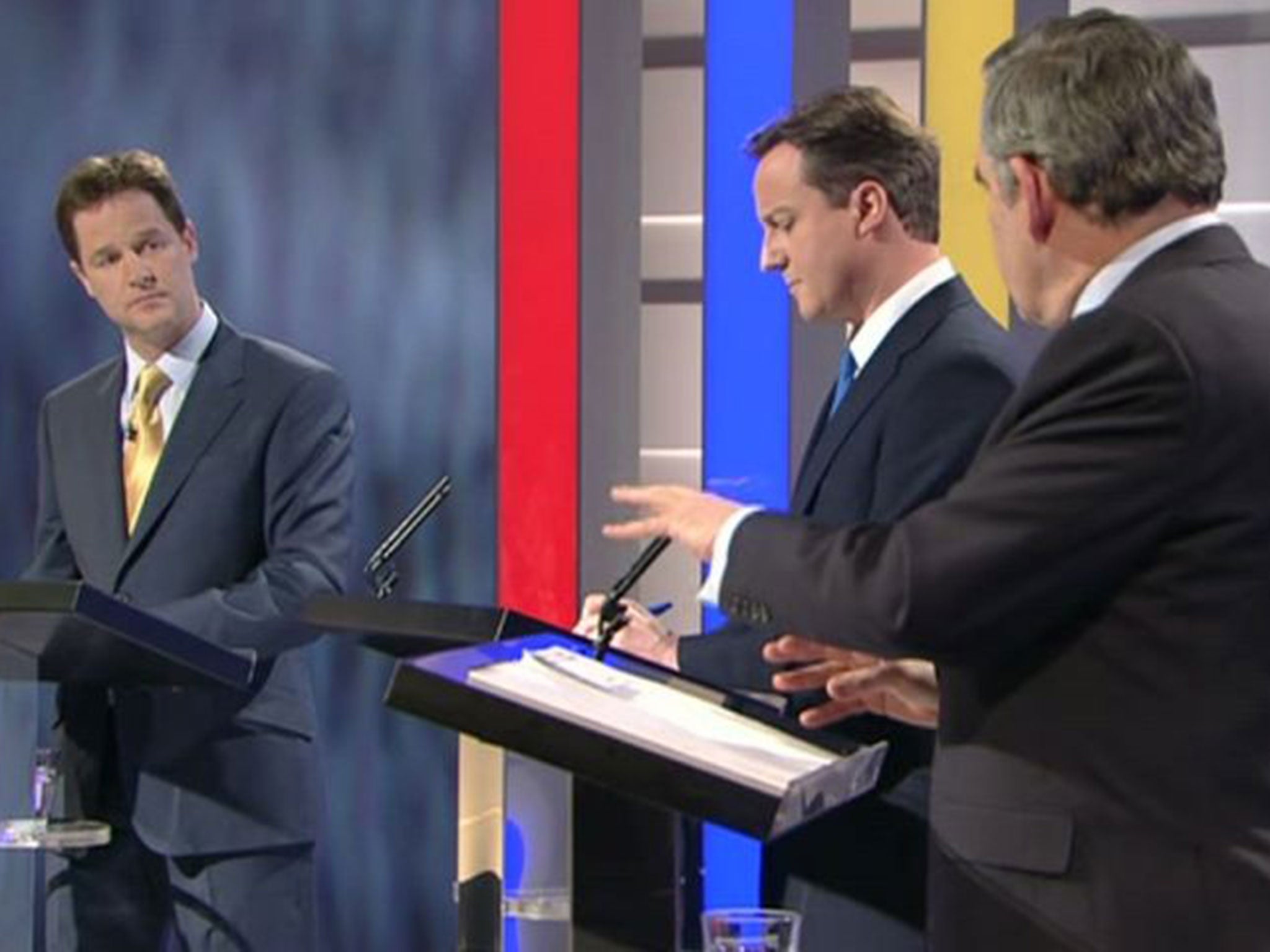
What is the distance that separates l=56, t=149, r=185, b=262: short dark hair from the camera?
11.8 feet

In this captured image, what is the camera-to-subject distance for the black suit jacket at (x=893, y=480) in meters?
2.54

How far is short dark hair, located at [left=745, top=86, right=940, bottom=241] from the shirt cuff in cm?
99

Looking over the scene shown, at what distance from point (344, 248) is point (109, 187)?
1.79 ft

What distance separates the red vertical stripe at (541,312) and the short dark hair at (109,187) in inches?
25.2

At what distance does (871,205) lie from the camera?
278cm

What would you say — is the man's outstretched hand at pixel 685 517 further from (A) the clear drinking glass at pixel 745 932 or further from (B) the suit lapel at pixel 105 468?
(B) the suit lapel at pixel 105 468

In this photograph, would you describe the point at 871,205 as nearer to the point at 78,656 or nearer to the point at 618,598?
the point at 618,598

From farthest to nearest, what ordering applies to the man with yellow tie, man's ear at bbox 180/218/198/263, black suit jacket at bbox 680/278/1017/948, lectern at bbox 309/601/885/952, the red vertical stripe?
the red vertical stripe < man's ear at bbox 180/218/198/263 < the man with yellow tie < black suit jacket at bbox 680/278/1017/948 < lectern at bbox 309/601/885/952

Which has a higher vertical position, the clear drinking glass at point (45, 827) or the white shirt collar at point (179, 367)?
the white shirt collar at point (179, 367)

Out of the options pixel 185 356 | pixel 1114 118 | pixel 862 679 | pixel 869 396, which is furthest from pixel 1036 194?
pixel 185 356

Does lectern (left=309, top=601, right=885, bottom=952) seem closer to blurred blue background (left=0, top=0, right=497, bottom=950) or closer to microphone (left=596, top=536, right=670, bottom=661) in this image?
microphone (left=596, top=536, right=670, bottom=661)

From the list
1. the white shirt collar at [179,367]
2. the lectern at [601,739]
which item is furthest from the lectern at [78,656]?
the white shirt collar at [179,367]

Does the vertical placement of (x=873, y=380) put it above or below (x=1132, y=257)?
below

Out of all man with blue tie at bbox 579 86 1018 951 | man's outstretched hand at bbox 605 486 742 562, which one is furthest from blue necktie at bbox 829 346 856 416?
man's outstretched hand at bbox 605 486 742 562
